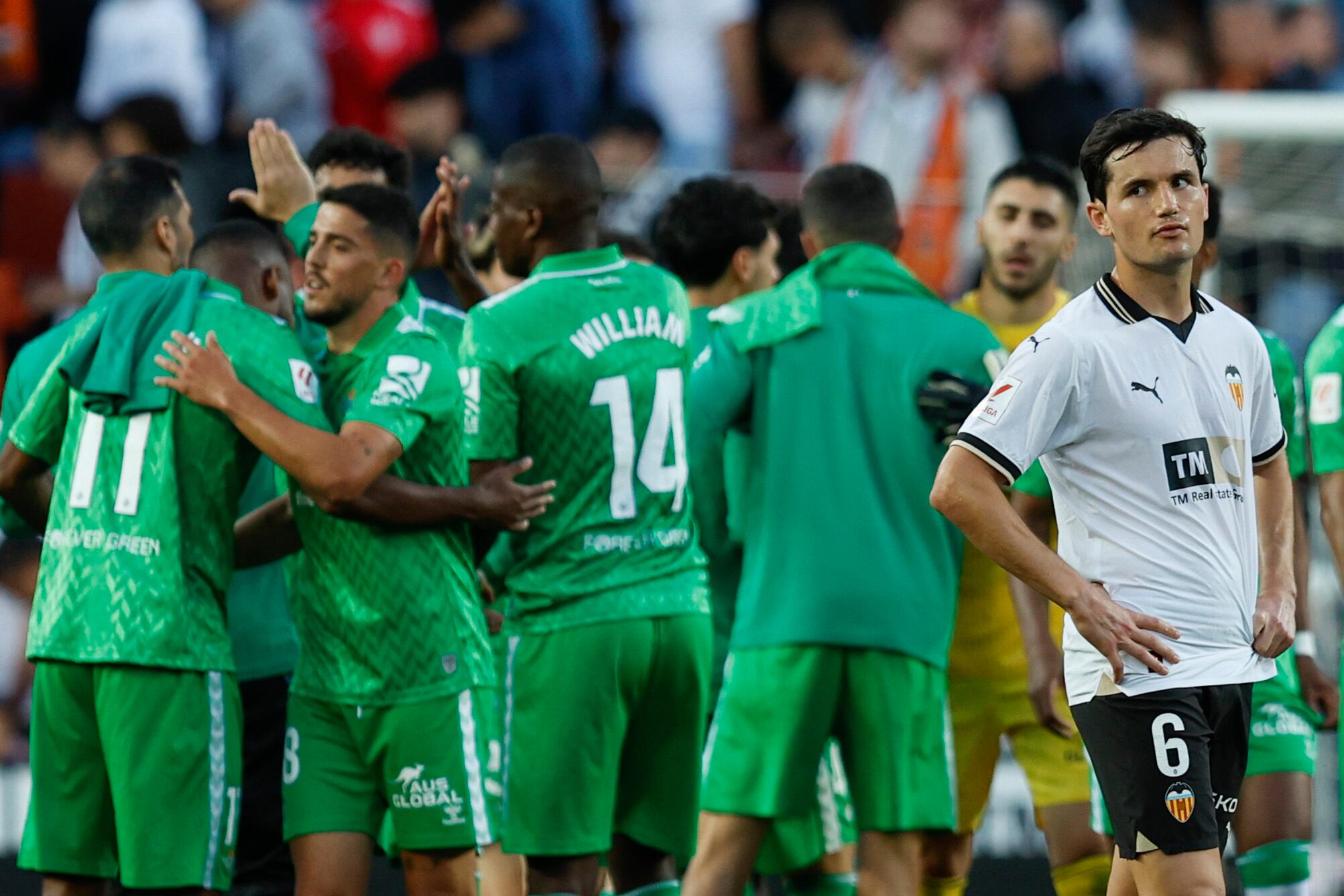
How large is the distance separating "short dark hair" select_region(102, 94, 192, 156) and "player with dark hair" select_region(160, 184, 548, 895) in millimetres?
5531

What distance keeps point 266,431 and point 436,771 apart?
1000 millimetres

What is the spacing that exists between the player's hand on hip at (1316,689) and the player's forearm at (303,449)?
10.6ft

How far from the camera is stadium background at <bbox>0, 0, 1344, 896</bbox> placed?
989cm

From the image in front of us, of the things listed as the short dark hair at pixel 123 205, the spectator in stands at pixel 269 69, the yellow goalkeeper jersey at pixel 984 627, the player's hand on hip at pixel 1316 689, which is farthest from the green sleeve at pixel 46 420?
the spectator in stands at pixel 269 69

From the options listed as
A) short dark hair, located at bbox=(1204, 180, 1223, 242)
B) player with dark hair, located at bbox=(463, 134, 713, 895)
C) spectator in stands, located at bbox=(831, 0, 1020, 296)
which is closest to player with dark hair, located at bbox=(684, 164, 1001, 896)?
player with dark hair, located at bbox=(463, 134, 713, 895)

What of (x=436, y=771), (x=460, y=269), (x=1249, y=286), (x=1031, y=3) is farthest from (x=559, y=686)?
(x=1031, y=3)

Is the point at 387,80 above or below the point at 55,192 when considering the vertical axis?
above

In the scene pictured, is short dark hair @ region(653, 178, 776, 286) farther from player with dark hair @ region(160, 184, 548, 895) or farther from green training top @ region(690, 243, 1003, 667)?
player with dark hair @ region(160, 184, 548, 895)

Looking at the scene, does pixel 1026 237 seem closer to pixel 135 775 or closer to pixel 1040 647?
pixel 1040 647

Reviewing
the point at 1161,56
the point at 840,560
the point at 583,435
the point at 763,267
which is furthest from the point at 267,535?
the point at 1161,56

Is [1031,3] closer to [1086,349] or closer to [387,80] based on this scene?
[387,80]

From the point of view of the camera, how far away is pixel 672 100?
12797 millimetres

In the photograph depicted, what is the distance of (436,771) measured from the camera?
5.04 metres

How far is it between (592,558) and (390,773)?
0.83 metres
